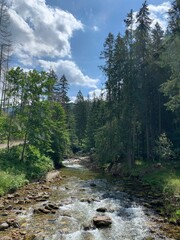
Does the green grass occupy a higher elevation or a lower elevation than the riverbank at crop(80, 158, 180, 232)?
higher

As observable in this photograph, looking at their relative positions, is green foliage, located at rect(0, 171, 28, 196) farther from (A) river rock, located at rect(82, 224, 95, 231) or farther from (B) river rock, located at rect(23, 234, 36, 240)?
(A) river rock, located at rect(82, 224, 95, 231)

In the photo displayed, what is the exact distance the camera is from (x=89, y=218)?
1175 cm

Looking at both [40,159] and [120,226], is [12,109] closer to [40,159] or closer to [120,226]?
[40,159]

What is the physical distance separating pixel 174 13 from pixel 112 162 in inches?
740

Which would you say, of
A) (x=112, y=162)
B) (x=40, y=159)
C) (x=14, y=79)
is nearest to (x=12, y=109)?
(x=14, y=79)

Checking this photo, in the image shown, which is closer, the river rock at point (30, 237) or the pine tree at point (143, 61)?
the river rock at point (30, 237)

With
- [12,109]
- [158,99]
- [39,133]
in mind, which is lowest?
[39,133]

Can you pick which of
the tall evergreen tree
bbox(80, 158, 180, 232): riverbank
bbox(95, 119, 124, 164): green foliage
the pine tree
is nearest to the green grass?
bbox(95, 119, 124, 164): green foliage

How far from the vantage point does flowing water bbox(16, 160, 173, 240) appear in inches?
384

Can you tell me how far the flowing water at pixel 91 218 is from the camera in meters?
9.74

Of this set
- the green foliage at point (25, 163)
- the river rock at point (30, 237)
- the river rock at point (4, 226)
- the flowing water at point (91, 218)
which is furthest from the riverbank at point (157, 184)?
the green foliage at point (25, 163)

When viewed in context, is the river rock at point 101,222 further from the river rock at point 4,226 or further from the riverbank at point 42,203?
the river rock at point 4,226

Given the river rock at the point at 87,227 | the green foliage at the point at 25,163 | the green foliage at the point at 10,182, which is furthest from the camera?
the green foliage at the point at 25,163

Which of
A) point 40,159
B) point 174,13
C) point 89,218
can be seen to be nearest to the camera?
point 89,218
